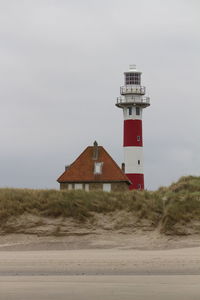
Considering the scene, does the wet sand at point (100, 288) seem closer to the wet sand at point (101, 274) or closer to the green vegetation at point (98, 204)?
the wet sand at point (101, 274)

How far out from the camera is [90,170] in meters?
44.2

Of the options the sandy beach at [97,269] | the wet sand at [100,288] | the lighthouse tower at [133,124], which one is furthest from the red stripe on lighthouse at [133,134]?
the wet sand at [100,288]

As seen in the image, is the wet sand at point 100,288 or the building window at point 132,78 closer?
the wet sand at point 100,288

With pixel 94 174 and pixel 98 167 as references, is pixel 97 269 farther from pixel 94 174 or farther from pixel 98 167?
pixel 98 167

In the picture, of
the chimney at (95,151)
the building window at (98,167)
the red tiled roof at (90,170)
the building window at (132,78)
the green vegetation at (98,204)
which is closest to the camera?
the green vegetation at (98,204)

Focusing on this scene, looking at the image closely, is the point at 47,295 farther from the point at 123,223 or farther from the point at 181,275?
the point at 123,223

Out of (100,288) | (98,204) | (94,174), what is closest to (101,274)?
(100,288)

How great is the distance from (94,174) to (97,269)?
102 ft

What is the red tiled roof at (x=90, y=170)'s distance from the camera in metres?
43.5

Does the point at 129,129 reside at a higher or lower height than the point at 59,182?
higher

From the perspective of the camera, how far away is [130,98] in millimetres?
46656

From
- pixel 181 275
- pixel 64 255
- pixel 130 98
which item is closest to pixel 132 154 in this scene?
pixel 130 98

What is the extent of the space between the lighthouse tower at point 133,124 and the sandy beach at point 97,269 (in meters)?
25.8

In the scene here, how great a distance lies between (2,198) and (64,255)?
4041 millimetres
